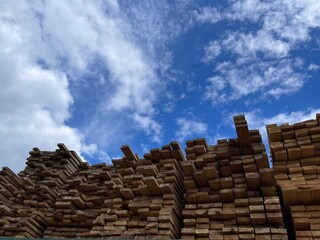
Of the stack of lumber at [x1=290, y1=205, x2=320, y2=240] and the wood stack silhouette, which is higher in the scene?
the wood stack silhouette

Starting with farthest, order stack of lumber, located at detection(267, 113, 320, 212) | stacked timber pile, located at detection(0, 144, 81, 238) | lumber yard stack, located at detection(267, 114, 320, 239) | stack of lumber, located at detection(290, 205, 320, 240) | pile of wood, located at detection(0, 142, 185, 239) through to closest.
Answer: stacked timber pile, located at detection(0, 144, 81, 238)
pile of wood, located at detection(0, 142, 185, 239)
stack of lumber, located at detection(267, 113, 320, 212)
lumber yard stack, located at detection(267, 114, 320, 239)
stack of lumber, located at detection(290, 205, 320, 240)

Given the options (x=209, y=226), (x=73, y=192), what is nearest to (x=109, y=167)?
(x=73, y=192)

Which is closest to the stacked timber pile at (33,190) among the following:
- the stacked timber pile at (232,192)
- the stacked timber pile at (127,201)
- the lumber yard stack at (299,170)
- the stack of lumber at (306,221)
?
the stacked timber pile at (127,201)

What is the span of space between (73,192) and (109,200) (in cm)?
122

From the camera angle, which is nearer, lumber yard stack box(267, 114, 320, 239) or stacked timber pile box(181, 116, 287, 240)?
lumber yard stack box(267, 114, 320, 239)

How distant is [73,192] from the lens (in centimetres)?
756

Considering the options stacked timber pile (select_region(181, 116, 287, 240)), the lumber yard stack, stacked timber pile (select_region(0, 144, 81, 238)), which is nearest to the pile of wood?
stacked timber pile (select_region(0, 144, 81, 238))

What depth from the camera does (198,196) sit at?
5852mm

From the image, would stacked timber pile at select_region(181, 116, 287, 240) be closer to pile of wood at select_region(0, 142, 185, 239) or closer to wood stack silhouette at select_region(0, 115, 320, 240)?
wood stack silhouette at select_region(0, 115, 320, 240)

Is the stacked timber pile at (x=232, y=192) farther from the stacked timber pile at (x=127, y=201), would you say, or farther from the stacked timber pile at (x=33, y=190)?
the stacked timber pile at (x=33, y=190)

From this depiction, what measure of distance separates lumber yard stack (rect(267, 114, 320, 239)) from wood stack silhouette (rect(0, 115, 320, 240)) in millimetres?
14

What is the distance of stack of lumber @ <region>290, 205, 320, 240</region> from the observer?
465cm

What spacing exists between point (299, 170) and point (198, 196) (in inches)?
70.3

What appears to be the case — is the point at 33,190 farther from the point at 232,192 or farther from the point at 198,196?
the point at 232,192
